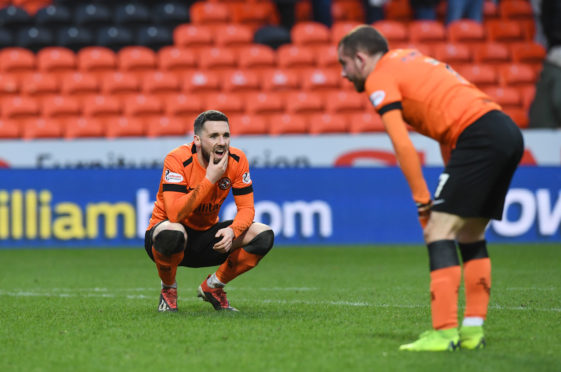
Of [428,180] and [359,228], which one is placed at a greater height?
[428,180]

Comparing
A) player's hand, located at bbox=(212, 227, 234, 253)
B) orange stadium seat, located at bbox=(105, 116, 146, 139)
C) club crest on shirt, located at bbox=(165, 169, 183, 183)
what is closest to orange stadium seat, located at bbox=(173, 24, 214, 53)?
orange stadium seat, located at bbox=(105, 116, 146, 139)

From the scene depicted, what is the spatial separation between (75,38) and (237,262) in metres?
11.3

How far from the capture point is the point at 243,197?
19.6 ft

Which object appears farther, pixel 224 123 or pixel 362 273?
pixel 362 273

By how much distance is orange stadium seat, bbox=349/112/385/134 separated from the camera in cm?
1410

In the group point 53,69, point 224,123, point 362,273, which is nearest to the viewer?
point 224,123

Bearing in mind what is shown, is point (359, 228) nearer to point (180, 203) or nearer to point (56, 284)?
→ point (56, 284)

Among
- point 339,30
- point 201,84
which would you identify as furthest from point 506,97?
point 201,84

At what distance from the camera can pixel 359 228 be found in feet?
40.2

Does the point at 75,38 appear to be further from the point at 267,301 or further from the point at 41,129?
the point at 267,301

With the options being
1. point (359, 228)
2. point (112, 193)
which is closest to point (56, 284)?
point (112, 193)

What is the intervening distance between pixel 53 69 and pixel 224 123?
11.0 metres

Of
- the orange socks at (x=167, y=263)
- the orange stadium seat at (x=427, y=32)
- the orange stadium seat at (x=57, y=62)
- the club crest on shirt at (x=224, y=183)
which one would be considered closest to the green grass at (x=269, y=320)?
the orange socks at (x=167, y=263)

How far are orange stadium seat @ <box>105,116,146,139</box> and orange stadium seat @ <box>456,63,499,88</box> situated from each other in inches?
226
